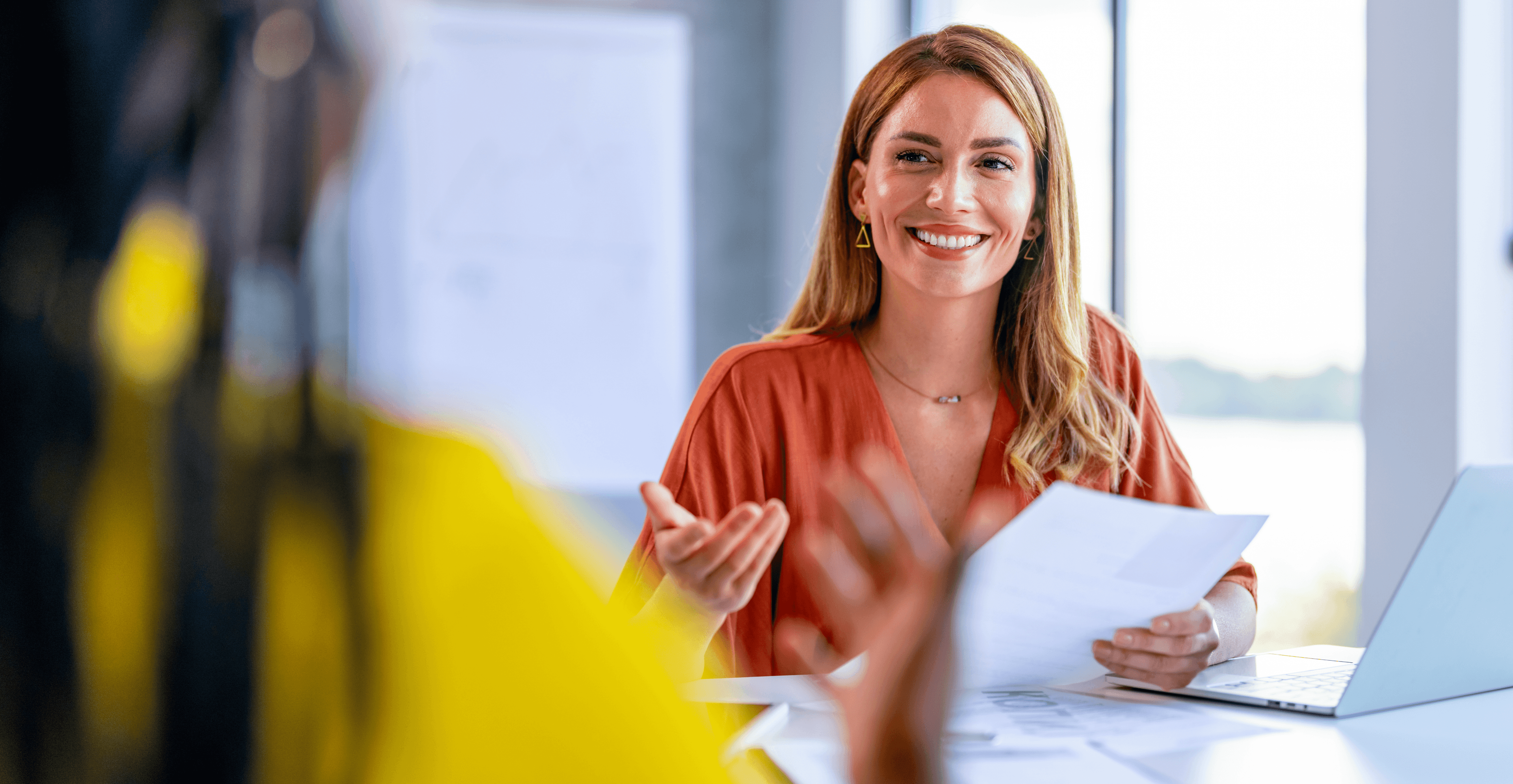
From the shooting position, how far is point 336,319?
33cm

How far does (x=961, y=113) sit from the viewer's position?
1.48m

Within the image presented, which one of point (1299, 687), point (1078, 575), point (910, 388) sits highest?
point (910, 388)

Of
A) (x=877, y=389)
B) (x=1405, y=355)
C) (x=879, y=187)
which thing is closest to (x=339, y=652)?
(x=877, y=389)

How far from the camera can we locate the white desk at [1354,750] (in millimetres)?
775

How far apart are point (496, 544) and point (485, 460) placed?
3 centimetres

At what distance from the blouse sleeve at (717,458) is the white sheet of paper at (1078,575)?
441mm

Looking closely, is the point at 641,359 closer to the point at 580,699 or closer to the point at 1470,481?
the point at 1470,481

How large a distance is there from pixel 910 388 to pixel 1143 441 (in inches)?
13.4

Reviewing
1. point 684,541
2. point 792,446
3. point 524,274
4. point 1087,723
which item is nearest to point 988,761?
point 1087,723

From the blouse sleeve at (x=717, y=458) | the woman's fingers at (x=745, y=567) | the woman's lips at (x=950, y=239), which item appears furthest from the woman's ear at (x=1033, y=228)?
the woman's fingers at (x=745, y=567)

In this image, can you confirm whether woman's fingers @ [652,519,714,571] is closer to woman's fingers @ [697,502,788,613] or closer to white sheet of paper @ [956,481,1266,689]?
woman's fingers @ [697,502,788,613]

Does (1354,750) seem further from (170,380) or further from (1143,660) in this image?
(170,380)

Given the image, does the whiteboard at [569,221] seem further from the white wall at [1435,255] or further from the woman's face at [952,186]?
the white wall at [1435,255]

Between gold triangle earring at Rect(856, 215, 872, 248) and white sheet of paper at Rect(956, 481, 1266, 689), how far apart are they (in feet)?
2.57
